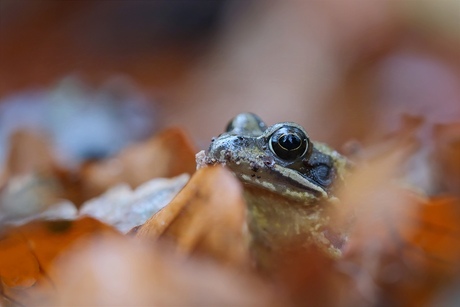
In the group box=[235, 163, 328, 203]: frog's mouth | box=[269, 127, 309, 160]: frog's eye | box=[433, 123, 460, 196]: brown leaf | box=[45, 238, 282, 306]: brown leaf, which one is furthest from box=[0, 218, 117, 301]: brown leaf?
box=[433, 123, 460, 196]: brown leaf

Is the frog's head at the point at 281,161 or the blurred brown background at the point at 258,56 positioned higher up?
the blurred brown background at the point at 258,56

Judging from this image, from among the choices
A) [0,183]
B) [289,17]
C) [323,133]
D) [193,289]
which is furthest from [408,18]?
[193,289]

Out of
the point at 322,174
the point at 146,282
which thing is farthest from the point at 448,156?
the point at 146,282

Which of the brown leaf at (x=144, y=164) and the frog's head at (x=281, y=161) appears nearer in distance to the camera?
the frog's head at (x=281, y=161)

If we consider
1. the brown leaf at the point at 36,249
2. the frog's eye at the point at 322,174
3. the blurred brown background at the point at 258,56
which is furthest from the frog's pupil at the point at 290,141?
the blurred brown background at the point at 258,56

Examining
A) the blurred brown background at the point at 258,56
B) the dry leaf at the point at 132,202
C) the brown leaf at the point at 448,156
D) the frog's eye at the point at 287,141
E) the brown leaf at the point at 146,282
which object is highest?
the blurred brown background at the point at 258,56

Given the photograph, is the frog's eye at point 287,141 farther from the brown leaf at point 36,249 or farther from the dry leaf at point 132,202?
the brown leaf at point 36,249

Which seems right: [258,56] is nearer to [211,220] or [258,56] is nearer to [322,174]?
[322,174]
